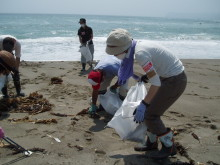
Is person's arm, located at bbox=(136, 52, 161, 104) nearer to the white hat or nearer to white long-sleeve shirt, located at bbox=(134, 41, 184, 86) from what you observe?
white long-sleeve shirt, located at bbox=(134, 41, 184, 86)

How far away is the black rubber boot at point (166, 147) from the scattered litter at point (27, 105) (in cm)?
206

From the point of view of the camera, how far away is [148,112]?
2.54m

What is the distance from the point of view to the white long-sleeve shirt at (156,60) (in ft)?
7.48

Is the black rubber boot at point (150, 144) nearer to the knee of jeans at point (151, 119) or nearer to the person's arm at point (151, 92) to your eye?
the knee of jeans at point (151, 119)

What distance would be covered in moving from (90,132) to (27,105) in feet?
4.63

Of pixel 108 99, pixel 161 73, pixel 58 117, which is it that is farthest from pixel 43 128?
pixel 161 73

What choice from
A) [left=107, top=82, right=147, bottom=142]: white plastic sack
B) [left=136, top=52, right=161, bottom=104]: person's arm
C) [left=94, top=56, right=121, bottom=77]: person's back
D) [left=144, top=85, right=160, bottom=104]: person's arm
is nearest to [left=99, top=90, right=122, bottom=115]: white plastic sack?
[left=94, top=56, right=121, bottom=77]: person's back

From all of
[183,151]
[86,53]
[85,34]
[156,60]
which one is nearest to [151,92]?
[156,60]

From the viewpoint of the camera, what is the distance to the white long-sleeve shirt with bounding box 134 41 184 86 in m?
2.28

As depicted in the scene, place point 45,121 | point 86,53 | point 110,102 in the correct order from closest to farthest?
point 45,121 < point 110,102 < point 86,53

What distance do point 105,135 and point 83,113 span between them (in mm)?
768

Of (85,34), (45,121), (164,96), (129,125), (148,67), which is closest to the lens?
(148,67)

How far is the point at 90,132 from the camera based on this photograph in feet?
11.0

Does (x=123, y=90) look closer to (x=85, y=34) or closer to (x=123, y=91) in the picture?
(x=123, y=91)
